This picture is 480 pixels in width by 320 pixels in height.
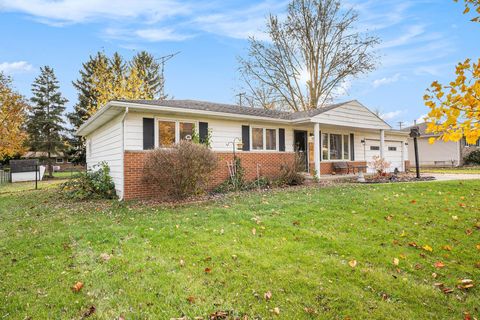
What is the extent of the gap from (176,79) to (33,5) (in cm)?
2072

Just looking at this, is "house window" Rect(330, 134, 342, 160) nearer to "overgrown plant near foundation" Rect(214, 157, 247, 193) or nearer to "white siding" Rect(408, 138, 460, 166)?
"overgrown plant near foundation" Rect(214, 157, 247, 193)

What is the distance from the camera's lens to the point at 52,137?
27344mm

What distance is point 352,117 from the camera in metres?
14.5

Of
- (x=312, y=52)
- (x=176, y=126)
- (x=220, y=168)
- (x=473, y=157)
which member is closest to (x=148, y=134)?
(x=176, y=126)

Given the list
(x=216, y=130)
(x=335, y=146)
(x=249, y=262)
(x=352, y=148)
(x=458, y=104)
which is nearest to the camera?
(x=458, y=104)

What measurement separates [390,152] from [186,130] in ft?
47.4

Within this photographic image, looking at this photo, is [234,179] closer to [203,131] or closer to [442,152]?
[203,131]

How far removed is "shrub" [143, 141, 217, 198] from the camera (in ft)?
26.6

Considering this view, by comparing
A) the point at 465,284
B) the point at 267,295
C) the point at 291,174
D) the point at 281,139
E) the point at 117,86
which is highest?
the point at 117,86

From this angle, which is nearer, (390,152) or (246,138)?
(246,138)

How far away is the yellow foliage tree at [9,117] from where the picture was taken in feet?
76.0

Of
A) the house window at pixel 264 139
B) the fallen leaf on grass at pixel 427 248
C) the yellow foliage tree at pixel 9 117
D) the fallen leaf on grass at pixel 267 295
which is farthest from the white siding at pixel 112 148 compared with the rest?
the yellow foliage tree at pixel 9 117

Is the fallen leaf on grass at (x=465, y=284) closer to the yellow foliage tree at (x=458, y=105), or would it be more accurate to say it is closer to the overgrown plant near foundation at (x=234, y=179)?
the yellow foliage tree at (x=458, y=105)

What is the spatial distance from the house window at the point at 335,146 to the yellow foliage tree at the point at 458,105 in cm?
1341
